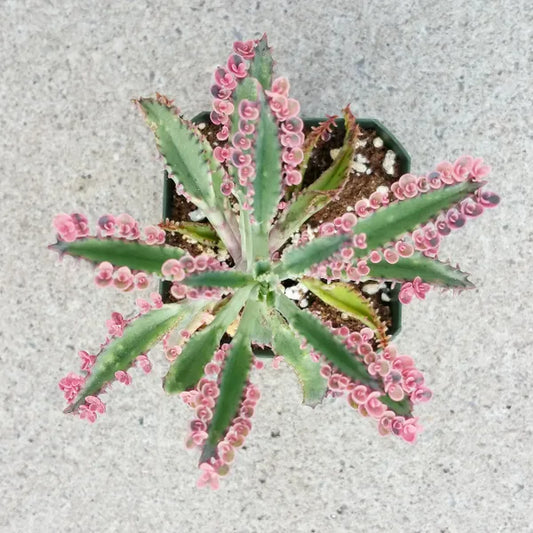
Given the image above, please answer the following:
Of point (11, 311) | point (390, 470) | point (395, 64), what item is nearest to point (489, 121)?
point (395, 64)

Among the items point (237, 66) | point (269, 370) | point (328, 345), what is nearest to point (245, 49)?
point (237, 66)

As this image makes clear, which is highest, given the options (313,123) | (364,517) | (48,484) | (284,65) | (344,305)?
(284,65)

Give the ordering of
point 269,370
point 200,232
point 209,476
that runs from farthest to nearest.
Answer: point 269,370
point 200,232
point 209,476

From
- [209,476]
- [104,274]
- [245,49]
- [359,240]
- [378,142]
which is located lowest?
[209,476]

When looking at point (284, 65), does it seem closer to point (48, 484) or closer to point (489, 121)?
point (489, 121)

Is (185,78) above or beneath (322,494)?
above

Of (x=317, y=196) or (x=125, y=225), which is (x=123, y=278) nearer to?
(x=125, y=225)
